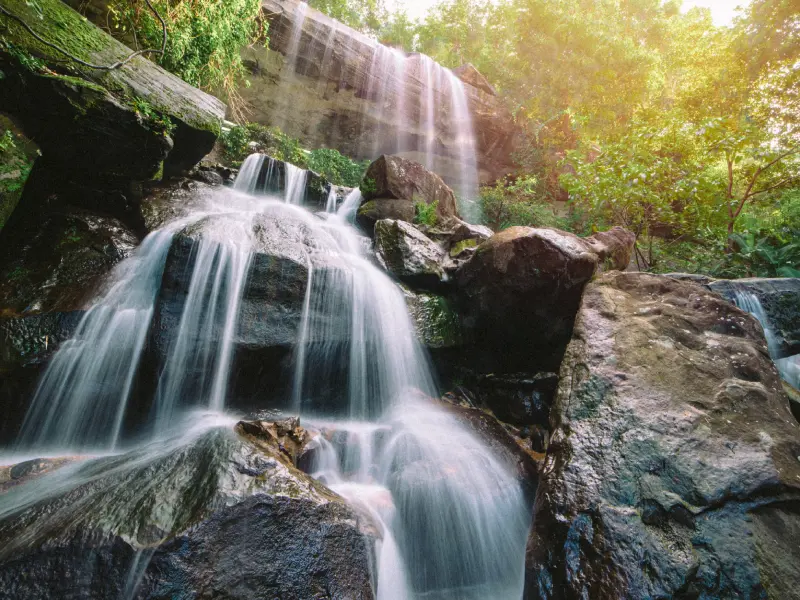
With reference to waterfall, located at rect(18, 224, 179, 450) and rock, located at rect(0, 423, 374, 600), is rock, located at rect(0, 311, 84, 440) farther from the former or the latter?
rock, located at rect(0, 423, 374, 600)

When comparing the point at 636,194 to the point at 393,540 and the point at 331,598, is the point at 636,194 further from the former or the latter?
the point at 331,598

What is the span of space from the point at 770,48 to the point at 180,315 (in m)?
16.1

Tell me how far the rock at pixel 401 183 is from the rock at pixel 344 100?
683 centimetres

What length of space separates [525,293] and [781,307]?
13.8 feet

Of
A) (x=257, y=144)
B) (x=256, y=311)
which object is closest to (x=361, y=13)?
(x=257, y=144)

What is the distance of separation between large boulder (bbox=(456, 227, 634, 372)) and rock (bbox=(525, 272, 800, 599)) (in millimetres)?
1421

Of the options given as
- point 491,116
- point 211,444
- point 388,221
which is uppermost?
point 491,116

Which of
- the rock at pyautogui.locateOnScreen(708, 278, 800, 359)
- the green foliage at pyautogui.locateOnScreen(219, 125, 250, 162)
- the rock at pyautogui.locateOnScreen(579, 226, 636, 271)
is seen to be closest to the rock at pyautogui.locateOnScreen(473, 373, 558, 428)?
the rock at pyautogui.locateOnScreen(579, 226, 636, 271)

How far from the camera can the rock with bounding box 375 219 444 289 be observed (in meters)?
5.91

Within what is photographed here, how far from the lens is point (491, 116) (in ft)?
55.2

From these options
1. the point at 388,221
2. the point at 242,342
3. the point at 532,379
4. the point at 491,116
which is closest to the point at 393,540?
the point at 242,342

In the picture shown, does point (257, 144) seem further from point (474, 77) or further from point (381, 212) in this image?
point (474, 77)

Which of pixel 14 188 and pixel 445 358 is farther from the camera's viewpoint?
pixel 445 358

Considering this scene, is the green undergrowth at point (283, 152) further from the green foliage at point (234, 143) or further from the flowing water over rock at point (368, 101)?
the flowing water over rock at point (368, 101)
